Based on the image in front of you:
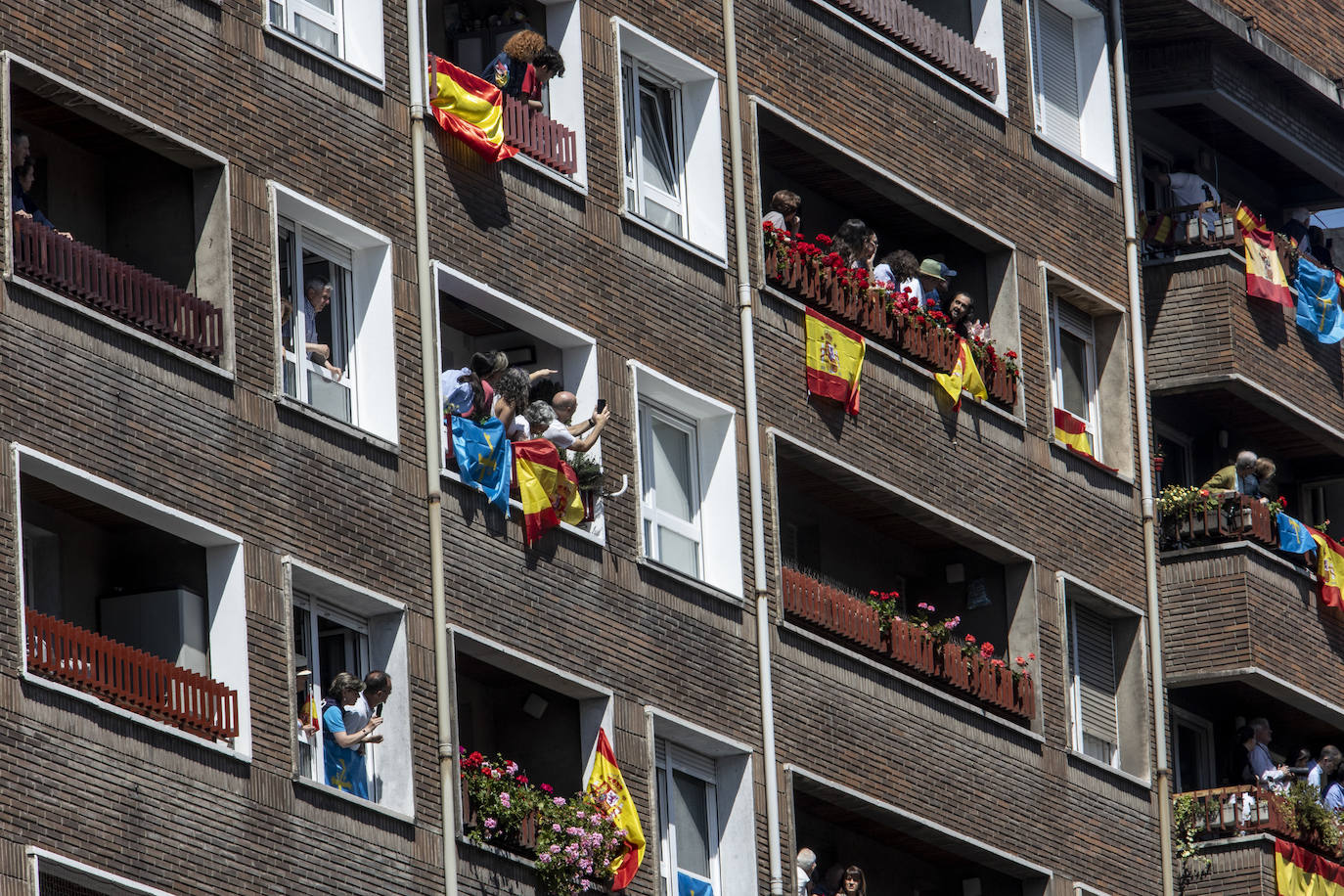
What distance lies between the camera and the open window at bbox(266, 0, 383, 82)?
126ft

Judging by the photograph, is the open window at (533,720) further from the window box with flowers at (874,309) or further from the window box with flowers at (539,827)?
the window box with flowers at (874,309)

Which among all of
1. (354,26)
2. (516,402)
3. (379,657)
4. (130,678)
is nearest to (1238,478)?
(516,402)

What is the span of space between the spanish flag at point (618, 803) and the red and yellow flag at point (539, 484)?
7.85ft

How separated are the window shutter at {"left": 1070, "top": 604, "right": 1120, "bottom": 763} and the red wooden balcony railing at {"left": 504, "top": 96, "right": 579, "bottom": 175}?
11.4 meters

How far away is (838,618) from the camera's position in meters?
44.3

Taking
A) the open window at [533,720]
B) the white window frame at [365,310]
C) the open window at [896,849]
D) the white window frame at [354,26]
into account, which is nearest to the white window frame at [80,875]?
the white window frame at [365,310]

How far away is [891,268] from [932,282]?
95cm

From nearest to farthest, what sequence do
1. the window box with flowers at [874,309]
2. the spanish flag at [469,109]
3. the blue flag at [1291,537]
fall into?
the spanish flag at [469,109]
the window box with flowers at [874,309]
the blue flag at [1291,537]

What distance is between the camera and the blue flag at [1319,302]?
54031 millimetres

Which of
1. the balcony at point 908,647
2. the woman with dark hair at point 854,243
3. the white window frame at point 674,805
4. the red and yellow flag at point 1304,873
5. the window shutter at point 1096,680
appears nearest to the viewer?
the white window frame at point 674,805

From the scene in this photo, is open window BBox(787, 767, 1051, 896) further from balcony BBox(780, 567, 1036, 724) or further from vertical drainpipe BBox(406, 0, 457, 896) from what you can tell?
vertical drainpipe BBox(406, 0, 457, 896)

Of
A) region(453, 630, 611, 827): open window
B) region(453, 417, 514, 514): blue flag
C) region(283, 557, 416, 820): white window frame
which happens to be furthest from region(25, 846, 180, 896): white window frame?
region(453, 630, 611, 827): open window

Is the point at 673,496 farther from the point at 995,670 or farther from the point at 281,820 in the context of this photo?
the point at 281,820

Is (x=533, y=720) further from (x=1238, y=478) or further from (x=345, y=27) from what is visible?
(x=1238, y=478)
